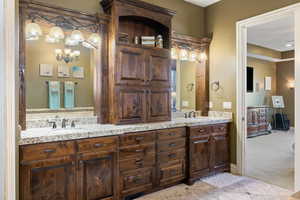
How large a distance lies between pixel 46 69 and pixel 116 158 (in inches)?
55.6

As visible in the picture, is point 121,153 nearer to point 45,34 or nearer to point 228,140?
point 45,34

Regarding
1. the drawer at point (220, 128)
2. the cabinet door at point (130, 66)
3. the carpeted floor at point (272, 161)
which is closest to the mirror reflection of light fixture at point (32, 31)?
the cabinet door at point (130, 66)

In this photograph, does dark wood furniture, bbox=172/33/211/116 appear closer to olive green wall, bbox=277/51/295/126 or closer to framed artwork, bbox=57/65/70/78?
framed artwork, bbox=57/65/70/78

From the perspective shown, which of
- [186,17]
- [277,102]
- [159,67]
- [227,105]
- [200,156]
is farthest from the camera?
[277,102]

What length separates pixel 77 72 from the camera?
2.73m

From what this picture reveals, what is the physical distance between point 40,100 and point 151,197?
1836 millimetres

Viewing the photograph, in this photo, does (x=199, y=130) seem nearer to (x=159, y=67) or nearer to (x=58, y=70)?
(x=159, y=67)

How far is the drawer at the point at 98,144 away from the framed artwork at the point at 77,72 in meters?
1.00

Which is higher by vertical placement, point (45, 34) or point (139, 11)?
point (139, 11)

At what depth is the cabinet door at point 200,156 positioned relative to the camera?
9.73 feet

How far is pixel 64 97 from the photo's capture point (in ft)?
8.71

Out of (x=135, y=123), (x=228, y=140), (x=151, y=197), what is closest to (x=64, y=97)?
(x=135, y=123)

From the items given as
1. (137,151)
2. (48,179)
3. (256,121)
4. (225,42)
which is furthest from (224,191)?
(256,121)

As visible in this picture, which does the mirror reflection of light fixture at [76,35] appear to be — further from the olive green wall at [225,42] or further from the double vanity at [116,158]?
the olive green wall at [225,42]
